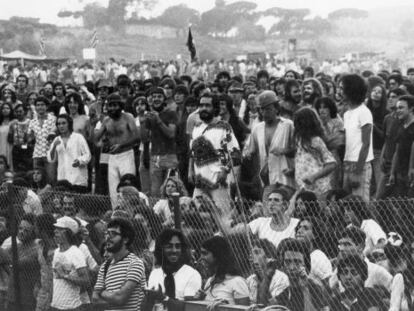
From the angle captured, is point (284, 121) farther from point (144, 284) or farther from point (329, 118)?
point (144, 284)

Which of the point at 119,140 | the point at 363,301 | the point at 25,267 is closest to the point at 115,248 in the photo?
the point at 363,301

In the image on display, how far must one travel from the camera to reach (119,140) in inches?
554

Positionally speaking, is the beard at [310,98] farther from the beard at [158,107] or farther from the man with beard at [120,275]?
the man with beard at [120,275]

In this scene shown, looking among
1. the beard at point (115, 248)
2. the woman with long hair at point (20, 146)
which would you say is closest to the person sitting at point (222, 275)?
the beard at point (115, 248)

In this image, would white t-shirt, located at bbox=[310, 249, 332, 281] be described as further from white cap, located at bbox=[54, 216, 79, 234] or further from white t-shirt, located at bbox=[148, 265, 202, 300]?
white cap, located at bbox=[54, 216, 79, 234]

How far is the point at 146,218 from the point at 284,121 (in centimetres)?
232

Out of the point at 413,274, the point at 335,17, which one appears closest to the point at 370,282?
the point at 413,274

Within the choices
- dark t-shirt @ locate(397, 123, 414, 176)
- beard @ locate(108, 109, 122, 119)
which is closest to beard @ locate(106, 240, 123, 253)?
dark t-shirt @ locate(397, 123, 414, 176)

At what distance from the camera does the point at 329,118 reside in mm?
12227

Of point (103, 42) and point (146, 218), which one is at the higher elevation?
point (146, 218)

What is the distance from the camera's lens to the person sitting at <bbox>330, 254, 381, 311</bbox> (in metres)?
8.38

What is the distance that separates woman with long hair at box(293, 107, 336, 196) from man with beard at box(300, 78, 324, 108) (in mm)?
2107

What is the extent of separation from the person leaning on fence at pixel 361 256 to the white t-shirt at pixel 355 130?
2.60 metres

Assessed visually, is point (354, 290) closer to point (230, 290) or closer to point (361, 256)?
point (361, 256)
